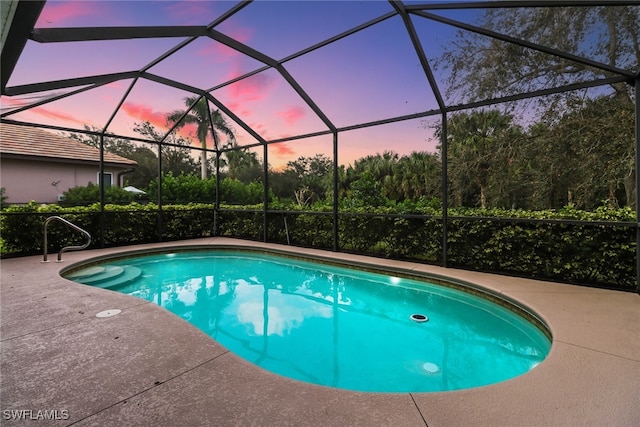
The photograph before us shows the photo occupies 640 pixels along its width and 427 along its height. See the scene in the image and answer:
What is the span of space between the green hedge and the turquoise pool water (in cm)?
108

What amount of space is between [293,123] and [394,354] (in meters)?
6.15

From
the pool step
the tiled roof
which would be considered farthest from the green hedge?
the tiled roof

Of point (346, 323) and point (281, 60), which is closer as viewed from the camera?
point (346, 323)

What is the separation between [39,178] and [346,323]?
11983mm

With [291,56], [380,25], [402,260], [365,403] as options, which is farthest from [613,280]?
[291,56]

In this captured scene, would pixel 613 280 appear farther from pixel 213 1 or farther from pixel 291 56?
pixel 213 1

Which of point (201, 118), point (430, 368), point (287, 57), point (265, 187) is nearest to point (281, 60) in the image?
point (287, 57)

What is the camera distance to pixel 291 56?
5738 millimetres

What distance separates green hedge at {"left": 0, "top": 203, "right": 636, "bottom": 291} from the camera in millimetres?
4449

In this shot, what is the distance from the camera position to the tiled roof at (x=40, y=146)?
32.1 ft

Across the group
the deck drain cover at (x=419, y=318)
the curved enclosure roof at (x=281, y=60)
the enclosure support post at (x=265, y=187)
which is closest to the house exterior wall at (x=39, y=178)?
the curved enclosure roof at (x=281, y=60)

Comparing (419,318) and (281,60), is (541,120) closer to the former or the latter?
(419,318)

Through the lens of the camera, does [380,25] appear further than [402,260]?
No

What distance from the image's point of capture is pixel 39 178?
1062 cm
